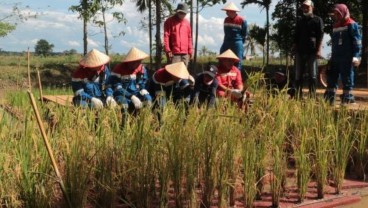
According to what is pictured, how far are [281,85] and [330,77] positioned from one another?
74cm

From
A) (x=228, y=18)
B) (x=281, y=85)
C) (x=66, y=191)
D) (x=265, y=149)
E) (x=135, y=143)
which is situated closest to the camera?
(x=66, y=191)

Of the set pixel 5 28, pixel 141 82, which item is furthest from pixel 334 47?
pixel 5 28

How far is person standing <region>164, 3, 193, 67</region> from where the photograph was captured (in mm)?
7344

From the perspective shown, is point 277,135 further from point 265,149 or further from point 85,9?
point 85,9

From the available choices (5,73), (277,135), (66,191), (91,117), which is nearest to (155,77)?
(91,117)

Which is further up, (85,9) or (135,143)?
(85,9)

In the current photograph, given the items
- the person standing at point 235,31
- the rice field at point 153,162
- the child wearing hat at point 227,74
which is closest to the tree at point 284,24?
the person standing at point 235,31

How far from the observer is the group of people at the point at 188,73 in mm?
5895

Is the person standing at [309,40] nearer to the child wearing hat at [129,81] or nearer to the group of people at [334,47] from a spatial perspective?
the group of people at [334,47]

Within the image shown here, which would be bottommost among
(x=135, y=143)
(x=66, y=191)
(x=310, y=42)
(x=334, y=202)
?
(x=334, y=202)

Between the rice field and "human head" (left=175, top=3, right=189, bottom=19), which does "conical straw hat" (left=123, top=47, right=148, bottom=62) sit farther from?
the rice field

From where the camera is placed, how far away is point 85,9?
1980 centimetres

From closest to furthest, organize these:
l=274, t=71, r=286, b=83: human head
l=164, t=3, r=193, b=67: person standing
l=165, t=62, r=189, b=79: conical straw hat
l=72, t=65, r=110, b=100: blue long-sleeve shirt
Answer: l=165, t=62, r=189, b=79: conical straw hat, l=72, t=65, r=110, b=100: blue long-sleeve shirt, l=274, t=71, r=286, b=83: human head, l=164, t=3, r=193, b=67: person standing

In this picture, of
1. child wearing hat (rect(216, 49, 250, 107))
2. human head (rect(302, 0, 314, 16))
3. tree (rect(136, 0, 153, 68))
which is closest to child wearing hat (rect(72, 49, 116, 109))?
child wearing hat (rect(216, 49, 250, 107))
